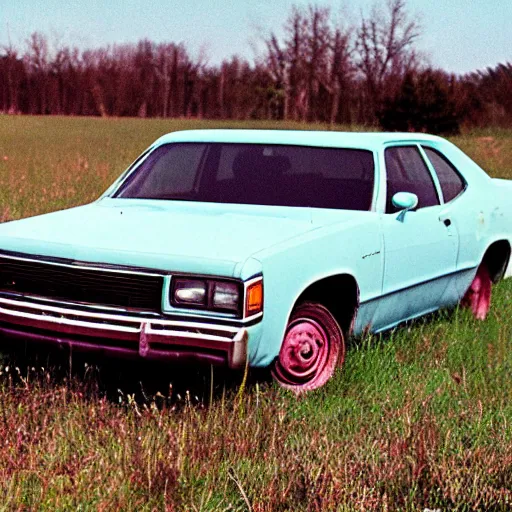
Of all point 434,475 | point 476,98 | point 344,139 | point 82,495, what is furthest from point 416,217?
point 476,98

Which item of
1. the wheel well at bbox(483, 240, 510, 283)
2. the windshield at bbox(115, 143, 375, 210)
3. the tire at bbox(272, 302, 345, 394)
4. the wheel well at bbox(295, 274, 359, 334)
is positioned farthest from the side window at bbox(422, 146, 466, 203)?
the tire at bbox(272, 302, 345, 394)

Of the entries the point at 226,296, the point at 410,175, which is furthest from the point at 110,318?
the point at 410,175

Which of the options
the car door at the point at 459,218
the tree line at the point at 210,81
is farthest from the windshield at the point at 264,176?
the tree line at the point at 210,81

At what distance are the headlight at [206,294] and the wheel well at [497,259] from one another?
10.7 feet

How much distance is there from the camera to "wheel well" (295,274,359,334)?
536 centimetres

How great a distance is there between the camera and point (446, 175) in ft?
23.3

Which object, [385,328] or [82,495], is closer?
[82,495]

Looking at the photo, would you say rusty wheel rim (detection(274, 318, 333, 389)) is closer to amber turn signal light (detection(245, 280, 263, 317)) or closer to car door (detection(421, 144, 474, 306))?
amber turn signal light (detection(245, 280, 263, 317))

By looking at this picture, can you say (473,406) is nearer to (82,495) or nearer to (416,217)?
(416,217)

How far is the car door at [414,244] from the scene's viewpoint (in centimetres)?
582

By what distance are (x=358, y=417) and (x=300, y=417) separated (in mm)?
285

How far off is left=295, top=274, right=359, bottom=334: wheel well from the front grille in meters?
0.95

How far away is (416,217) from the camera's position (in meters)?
6.17

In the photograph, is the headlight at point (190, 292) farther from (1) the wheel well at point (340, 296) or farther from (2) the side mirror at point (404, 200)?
(2) the side mirror at point (404, 200)
